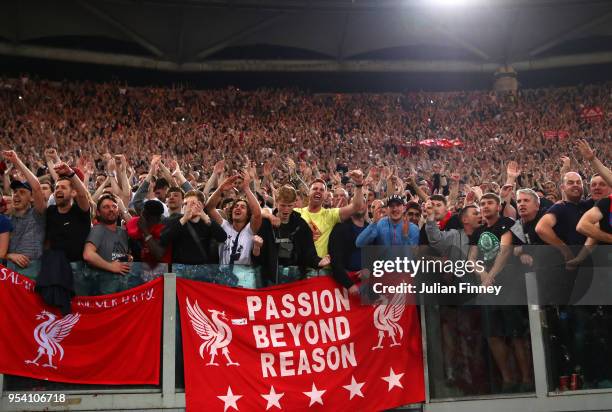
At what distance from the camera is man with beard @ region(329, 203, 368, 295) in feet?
21.9

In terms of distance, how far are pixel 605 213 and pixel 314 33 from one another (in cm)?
2287

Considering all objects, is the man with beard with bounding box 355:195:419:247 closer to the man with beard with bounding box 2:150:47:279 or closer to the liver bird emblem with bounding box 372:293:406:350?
the liver bird emblem with bounding box 372:293:406:350

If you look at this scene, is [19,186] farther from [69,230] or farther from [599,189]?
[599,189]

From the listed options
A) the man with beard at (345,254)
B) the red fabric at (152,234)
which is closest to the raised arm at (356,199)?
the man with beard at (345,254)

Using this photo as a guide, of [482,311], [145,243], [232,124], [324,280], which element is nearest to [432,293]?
[482,311]

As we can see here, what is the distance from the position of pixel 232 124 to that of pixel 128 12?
6.81 meters

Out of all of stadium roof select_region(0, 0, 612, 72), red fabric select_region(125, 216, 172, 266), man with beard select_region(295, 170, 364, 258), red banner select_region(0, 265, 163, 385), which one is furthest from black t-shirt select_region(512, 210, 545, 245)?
stadium roof select_region(0, 0, 612, 72)

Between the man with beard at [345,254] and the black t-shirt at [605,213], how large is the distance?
2218mm

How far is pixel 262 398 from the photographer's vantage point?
20.6 ft

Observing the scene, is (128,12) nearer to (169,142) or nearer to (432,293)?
(169,142)

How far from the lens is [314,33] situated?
27891 millimetres

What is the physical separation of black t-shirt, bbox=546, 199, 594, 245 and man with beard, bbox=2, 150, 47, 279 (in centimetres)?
467

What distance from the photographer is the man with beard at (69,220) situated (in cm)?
616

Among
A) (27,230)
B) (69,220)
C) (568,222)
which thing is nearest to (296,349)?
(69,220)
